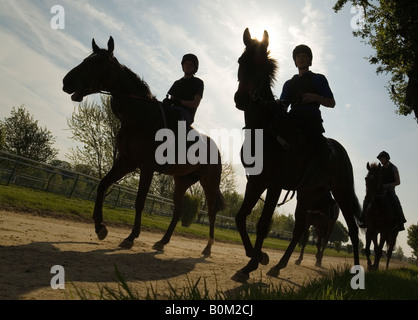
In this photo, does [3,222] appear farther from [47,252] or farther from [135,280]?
[135,280]

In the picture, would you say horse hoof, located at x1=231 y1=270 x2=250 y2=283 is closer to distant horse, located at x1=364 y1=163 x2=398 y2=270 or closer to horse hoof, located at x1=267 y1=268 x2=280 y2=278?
horse hoof, located at x1=267 y1=268 x2=280 y2=278

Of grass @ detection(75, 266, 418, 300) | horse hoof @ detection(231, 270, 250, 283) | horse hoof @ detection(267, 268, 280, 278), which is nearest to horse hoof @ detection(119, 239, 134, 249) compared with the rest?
grass @ detection(75, 266, 418, 300)

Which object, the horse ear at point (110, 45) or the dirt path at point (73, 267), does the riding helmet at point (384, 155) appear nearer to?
the dirt path at point (73, 267)

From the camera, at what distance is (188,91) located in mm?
7520

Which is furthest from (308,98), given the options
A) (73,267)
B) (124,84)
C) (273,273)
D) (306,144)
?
(73,267)

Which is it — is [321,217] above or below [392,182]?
below

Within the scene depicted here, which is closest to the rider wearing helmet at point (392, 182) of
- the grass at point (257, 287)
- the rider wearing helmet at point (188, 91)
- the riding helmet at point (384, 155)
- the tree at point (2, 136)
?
the riding helmet at point (384, 155)

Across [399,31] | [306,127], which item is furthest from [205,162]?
[399,31]

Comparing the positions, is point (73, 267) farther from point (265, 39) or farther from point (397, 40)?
point (397, 40)

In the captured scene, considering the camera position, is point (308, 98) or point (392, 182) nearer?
point (308, 98)

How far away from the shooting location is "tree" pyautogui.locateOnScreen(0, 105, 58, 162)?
38.8m

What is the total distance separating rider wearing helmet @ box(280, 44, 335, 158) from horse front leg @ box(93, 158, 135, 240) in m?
3.35

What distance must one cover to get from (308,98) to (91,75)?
3945 millimetres
